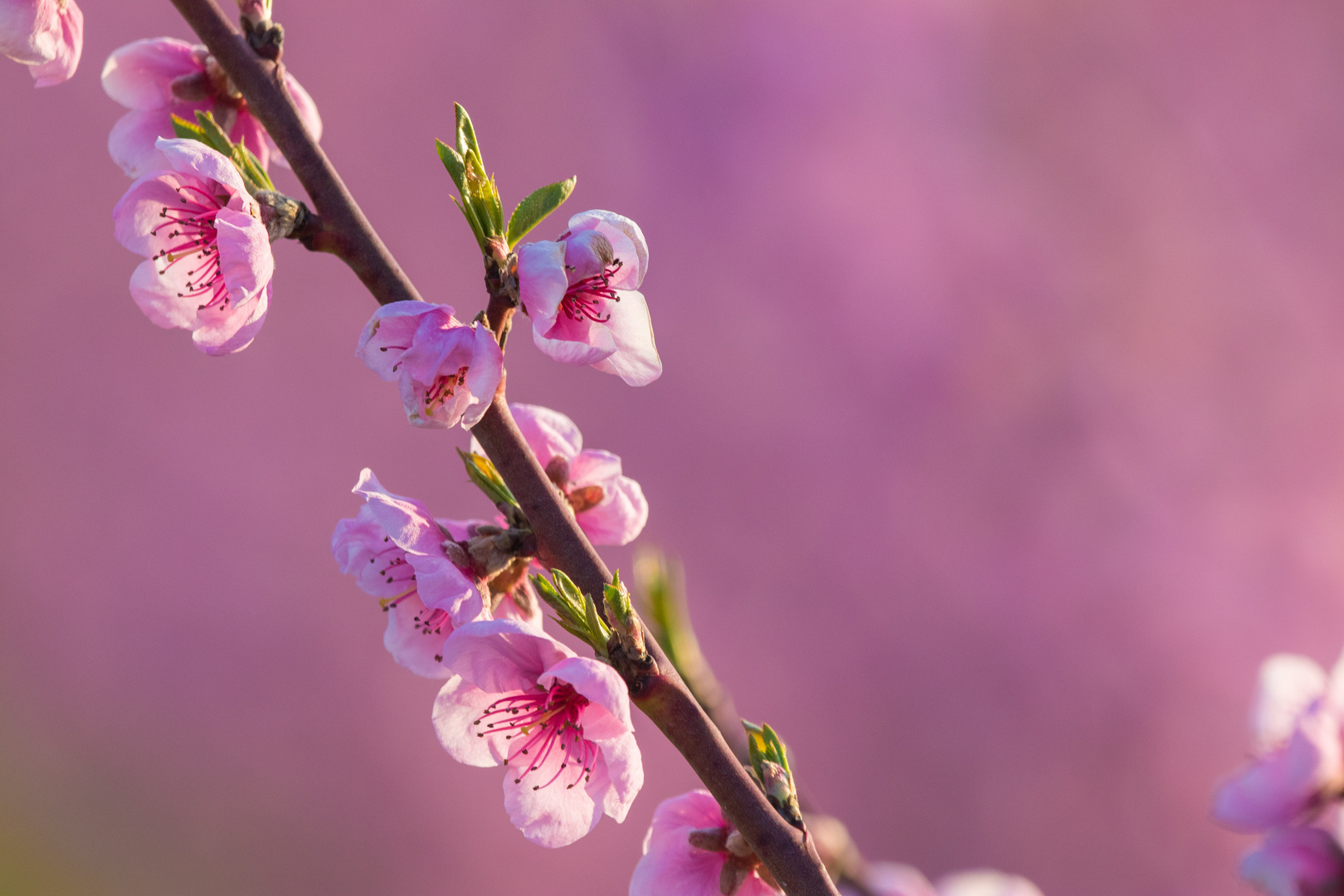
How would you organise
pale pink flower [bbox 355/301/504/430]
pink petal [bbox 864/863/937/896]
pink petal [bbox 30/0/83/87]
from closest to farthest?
pale pink flower [bbox 355/301/504/430] < pink petal [bbox 30/0/83/87] < pink petal [bbox 864/863/937/896]

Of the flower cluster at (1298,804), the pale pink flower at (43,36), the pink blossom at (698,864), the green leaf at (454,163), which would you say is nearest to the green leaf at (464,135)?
the green leaf at (454,163)

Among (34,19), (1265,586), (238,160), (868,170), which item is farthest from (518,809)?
(1265,586)

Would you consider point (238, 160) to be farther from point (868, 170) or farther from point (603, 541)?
point (868, 170)

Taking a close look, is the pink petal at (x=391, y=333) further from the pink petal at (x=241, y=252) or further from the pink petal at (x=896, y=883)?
the pink petal at (x=896, y=883)

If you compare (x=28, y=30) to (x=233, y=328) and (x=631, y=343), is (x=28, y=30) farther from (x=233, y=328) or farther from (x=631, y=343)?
(x=631, y=343)

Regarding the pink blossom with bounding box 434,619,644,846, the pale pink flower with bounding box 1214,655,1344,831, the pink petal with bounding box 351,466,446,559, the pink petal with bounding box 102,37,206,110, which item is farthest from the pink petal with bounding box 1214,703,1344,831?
the pink petal with bounding box 102,37,206,110

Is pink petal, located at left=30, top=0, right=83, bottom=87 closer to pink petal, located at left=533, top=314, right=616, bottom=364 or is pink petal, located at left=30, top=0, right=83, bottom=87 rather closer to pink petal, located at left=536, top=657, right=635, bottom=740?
pink petal, located at left=533, top=314, right=616, bottom=364
